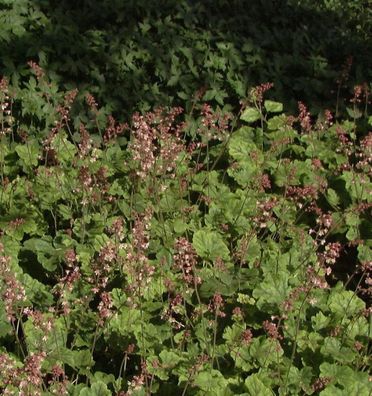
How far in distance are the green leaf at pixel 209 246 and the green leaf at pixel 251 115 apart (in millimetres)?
1484

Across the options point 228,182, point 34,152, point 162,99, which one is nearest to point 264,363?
point 228,182

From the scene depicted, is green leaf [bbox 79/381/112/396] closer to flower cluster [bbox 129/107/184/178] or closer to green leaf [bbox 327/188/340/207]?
flower cluster [bbox 129/107/184/178]

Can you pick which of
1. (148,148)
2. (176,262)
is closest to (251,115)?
(148,148)

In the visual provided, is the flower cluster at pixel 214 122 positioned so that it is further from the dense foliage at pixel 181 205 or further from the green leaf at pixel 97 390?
the green leaf at pixel 97 390

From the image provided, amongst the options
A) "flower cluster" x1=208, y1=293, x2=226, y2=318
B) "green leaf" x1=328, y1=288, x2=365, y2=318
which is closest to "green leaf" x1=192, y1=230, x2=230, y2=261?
"flower cluster" x1=208, y1=293, x2=226, y2=318

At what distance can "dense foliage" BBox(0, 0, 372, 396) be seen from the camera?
3258mm

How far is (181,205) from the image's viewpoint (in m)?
4.21

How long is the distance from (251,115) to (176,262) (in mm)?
1883

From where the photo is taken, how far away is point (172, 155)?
13.5ft

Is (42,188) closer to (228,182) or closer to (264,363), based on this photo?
(228,182)

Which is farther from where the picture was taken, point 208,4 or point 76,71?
point 208,4

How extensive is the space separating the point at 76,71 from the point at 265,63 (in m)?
1.47

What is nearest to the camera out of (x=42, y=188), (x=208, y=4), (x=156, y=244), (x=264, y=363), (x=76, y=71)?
(x=264, y=363)

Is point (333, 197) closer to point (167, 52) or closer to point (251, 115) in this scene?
point (251, 115)
